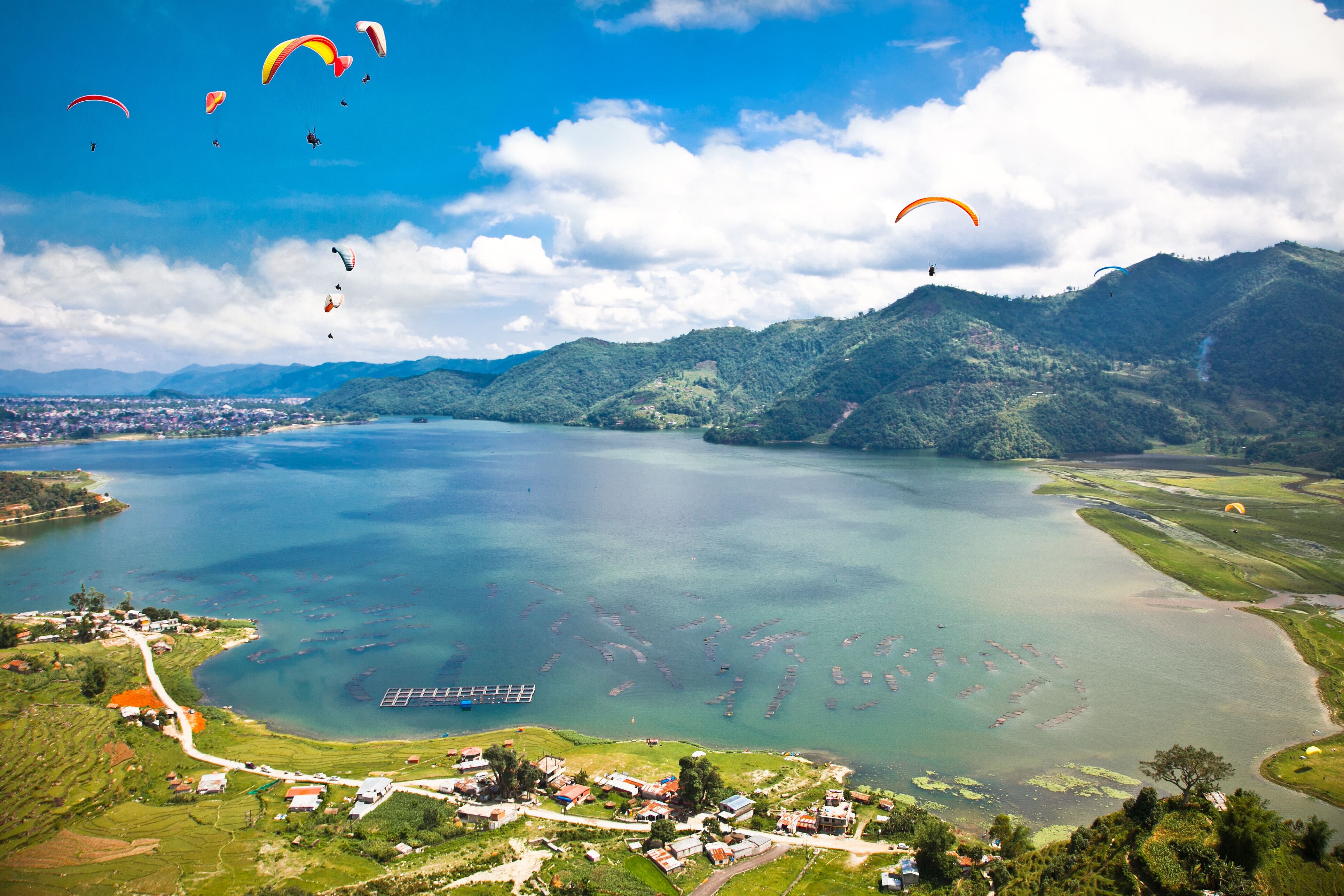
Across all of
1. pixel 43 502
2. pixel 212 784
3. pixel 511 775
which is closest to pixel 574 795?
pixel 511 775

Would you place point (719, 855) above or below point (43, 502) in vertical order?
below

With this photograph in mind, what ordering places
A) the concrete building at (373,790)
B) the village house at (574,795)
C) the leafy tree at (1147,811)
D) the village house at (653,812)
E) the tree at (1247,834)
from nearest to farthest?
the tree at (1247,834), the leafy tree at (1147,811), the village house at (653,812), the concrete building at (373,790), the village house at (574,795)

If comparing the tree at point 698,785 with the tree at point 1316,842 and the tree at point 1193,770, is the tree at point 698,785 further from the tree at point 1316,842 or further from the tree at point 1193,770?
the tree at point 1316,842

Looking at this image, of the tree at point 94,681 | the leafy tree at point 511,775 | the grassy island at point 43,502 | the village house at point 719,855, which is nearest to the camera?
the village house at point 719,855

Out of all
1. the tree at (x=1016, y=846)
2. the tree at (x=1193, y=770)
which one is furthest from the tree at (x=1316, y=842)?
the tree at (x=1016, y=846)

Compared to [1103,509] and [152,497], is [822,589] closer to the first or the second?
[1103,509]

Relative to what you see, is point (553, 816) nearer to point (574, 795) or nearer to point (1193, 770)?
point (574, 795)

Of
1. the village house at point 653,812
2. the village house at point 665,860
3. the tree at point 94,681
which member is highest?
the tree at point 94,681
